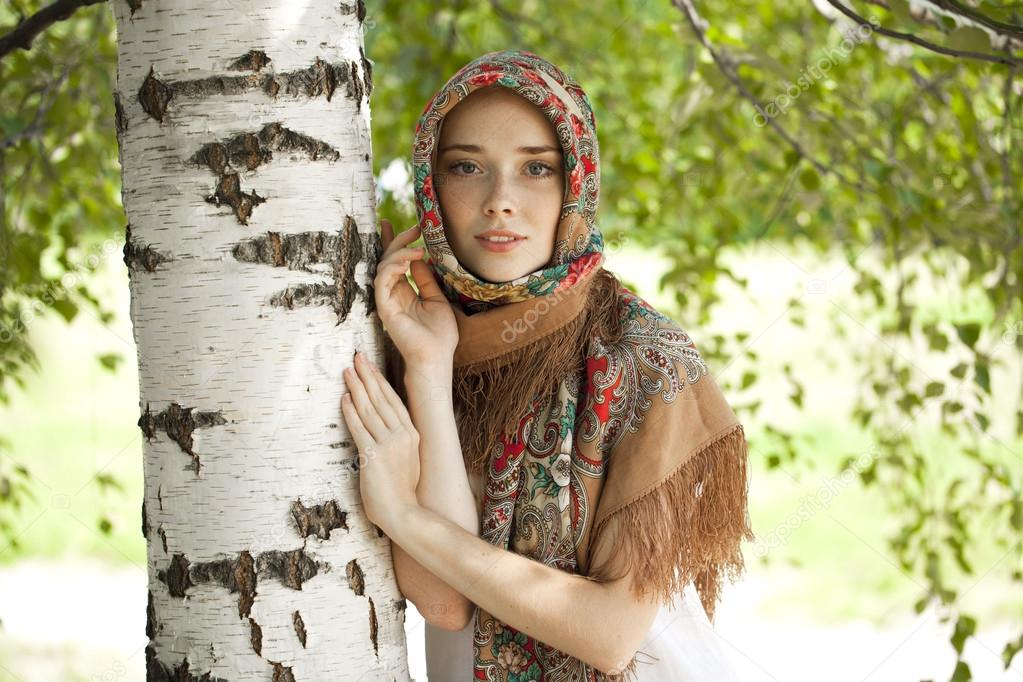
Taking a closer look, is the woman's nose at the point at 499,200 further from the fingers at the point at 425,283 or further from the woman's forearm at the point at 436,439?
the woman's forearm at the point at 436,439

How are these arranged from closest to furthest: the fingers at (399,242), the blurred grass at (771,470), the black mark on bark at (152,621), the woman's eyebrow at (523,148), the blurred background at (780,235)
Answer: the black mark on bark at (152,621), the fingers at (399,242), the woman's eyebrow at (523,148), the blurred background at (780,235), the blurred grass at (771,470)

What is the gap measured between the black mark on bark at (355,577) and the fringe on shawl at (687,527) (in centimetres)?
40

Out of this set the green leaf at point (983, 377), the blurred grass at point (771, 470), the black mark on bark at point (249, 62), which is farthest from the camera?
the blurred grass at point (771, 470)

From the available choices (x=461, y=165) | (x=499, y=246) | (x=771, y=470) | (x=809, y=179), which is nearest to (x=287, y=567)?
(x=499, y=246)

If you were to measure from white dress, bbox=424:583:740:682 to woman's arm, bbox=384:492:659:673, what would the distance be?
198mm

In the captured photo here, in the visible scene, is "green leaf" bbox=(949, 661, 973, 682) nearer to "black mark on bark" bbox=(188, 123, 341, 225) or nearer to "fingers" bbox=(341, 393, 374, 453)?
"fingers" bbox=(341, 393, 374, 453)

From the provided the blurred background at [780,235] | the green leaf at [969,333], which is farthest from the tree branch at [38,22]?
the green leaf at [969,333]

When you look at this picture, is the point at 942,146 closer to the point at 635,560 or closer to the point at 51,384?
the point at 635,560

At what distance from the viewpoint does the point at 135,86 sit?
4.52 ft

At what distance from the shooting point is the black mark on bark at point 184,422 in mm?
1361

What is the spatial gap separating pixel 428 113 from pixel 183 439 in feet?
2.32

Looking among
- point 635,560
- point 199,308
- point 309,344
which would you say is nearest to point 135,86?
point 199,308

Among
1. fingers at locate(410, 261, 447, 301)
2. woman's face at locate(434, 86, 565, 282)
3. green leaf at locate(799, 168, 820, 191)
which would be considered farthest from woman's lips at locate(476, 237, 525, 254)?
green leaf at locate(799, 168, 820, 191)

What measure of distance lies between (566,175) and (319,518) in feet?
2.39
